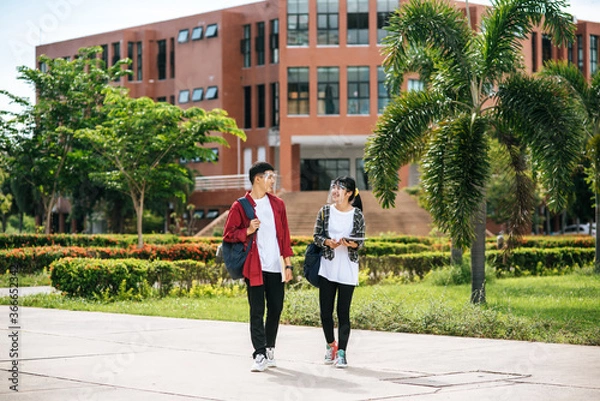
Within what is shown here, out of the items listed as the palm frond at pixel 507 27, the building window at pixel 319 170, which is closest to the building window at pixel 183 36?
the building window at pixel 319 170

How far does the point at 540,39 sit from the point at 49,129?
35.1 m

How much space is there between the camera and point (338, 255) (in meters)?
8.92

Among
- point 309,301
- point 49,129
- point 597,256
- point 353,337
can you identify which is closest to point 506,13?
point 309,301

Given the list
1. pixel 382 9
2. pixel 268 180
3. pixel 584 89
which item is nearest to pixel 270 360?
pixel 268 180

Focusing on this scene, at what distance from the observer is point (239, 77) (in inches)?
2265

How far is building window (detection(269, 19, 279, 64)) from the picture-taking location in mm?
55562

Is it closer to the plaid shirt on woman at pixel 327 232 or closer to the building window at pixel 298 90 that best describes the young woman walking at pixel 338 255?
the plaid shirt on woman at pixel 327 232

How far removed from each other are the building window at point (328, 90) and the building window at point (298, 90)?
70 centimetres

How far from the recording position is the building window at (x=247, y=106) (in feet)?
187

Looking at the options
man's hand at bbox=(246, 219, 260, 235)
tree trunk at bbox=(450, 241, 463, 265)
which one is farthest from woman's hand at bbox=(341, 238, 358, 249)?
tree trunk at bbox=(450, 241, 463, 265)

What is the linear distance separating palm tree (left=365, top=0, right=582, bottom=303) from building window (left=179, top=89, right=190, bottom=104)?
1706 inches

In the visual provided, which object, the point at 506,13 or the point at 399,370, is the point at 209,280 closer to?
the point at 506,13

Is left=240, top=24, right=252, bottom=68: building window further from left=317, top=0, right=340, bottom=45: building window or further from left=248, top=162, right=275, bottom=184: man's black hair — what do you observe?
left=248, top=162, right=275, bottom=184: man's black hair

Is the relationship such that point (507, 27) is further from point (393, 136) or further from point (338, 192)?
point (338, 192)
